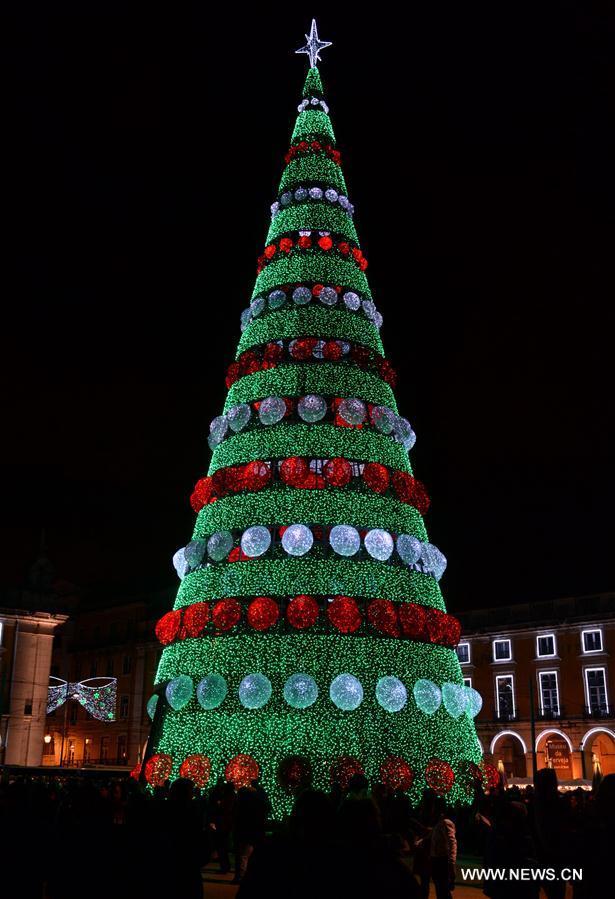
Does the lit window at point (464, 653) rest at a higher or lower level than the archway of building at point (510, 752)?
higher

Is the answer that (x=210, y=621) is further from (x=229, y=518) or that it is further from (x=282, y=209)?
(x=282, y=209)

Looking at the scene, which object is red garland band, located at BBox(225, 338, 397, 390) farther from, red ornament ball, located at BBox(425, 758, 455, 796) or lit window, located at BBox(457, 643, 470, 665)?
lit window, located at BBox(457, 643, 470, 665)

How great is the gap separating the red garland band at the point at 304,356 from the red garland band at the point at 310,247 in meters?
1.48

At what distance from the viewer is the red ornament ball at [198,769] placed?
1465 centimetres

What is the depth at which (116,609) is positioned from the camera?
61.5 meters

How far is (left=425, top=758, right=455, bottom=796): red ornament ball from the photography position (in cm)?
1467

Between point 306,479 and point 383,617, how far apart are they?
312cm

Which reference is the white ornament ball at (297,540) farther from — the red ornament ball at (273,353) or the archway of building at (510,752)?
the archway of building at (510,752)

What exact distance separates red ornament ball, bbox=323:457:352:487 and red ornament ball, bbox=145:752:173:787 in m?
6.14

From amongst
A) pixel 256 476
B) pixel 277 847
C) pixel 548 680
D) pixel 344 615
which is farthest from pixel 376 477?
pixel 548 680

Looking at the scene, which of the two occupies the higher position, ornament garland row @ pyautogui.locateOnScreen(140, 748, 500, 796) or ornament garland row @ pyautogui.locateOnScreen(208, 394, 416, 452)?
ornament garland row @ pyautogui.locateOnScreen(208, 394, 416, 452)

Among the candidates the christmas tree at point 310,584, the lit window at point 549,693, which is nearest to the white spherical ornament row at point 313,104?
the christmas tree at point 310,584

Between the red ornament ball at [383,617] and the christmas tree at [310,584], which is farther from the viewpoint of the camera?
the red ornament ball at [383,617]

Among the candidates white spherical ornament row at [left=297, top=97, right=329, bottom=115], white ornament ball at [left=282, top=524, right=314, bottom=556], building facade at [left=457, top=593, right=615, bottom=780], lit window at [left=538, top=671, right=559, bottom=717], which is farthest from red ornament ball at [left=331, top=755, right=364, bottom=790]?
lit window at [left=538, top=671, right=559, bottom=717]
